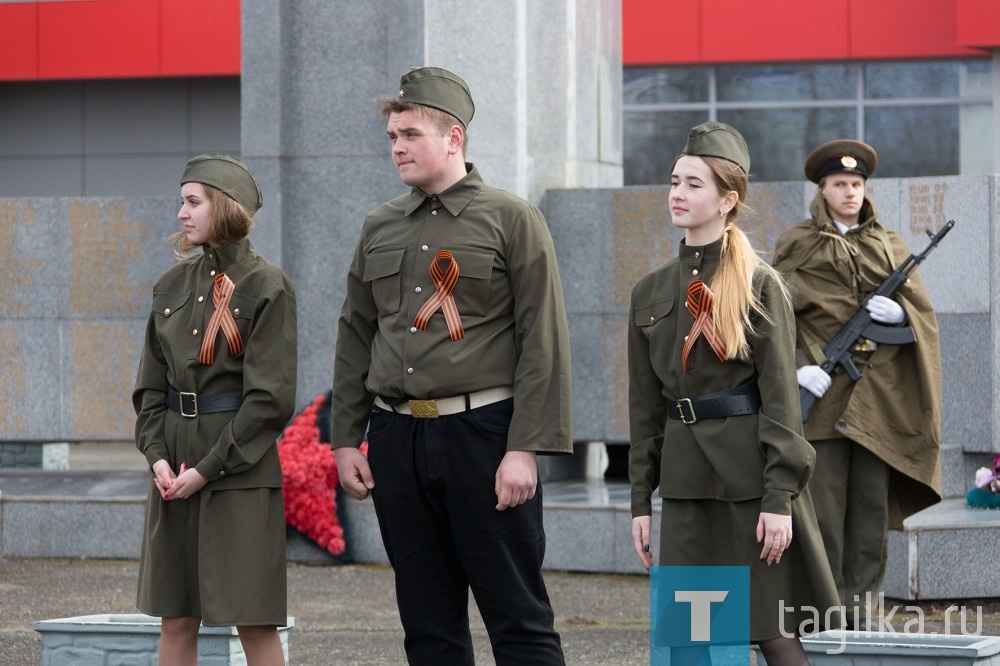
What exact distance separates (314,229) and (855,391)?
395 centimetres

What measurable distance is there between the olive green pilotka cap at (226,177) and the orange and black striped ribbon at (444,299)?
0.82m

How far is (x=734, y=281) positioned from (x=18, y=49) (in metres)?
18.5

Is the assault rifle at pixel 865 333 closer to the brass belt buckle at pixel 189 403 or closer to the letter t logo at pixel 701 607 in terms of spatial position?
the letter t logo at pixel 701 607

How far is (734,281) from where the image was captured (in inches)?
175

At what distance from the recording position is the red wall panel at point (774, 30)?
20.1m

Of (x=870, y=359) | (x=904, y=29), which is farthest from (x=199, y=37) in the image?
(x=870, y=359)

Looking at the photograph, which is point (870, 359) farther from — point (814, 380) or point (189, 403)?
point (189, 403)

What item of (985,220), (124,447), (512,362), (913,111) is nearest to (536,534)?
(512,362)

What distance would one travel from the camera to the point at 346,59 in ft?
31.2

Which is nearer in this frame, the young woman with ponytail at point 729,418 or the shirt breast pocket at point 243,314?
the young woman with ponytail at point 729,418

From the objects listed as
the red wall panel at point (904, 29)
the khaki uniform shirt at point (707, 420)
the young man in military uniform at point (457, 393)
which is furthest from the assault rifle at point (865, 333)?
the red wall panel at point (904, 29)

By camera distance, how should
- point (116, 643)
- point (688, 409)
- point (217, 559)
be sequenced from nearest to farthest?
point (688, 409)
point (217, 559)
point (116, 643)

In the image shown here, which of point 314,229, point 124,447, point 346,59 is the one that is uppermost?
point 346,59

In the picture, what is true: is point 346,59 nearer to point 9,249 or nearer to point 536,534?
point 9,249
